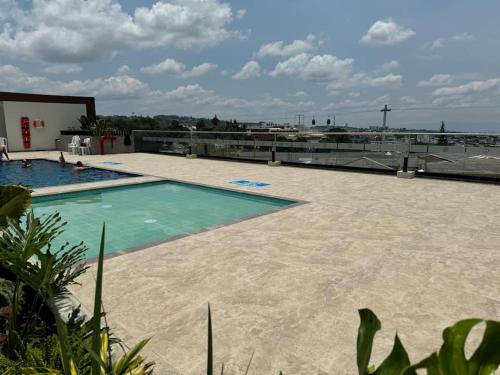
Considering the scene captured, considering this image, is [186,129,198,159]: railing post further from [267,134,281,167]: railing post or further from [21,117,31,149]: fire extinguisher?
[21,117,31,149]: fire extinguisher

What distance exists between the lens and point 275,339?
2.48 m

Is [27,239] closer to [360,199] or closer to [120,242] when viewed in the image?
[120,242]

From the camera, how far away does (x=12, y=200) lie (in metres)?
2.05

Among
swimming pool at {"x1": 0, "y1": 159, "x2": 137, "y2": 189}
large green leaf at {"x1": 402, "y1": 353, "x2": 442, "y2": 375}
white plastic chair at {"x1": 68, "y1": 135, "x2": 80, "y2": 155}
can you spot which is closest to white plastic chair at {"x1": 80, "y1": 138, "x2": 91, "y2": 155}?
white plastic chair at {"x1": 68, "y1": 135, "x2": 80, "y2": 155}

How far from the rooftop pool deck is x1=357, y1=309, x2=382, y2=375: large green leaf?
1482 mm

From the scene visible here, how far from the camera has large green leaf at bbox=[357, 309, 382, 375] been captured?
0.84 m

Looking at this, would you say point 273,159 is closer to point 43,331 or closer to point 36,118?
point 43,331

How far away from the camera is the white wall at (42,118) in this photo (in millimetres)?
18531

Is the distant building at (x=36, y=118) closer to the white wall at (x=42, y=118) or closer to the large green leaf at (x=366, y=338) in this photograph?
the white wall at (x=42, y=118)

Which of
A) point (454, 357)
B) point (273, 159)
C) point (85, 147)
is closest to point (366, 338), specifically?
point (454, 357)

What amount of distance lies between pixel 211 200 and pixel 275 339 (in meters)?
5.65

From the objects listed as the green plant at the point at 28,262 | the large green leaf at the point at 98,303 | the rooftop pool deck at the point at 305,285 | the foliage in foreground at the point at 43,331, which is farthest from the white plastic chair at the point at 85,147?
the large green leaf at the point at 98,303

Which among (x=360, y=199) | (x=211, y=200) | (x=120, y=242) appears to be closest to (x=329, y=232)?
(x=360, y=199)

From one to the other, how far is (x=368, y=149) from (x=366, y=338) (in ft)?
32.1
